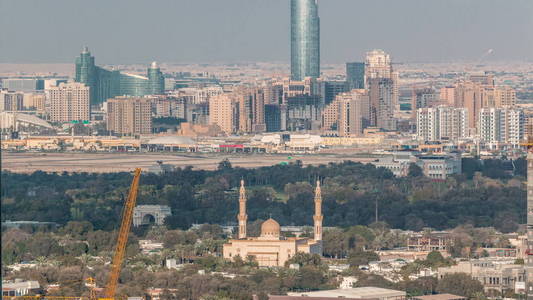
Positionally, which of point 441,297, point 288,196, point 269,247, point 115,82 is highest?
point 115,82

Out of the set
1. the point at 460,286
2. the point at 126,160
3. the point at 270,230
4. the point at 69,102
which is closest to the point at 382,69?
the point at 69,102

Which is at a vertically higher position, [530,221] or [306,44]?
[306,44]

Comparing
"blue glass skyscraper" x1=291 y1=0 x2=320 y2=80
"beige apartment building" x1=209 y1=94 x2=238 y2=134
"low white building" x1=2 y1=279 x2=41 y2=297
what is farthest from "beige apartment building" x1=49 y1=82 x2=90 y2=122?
"low white building" x1=2 y1=279 x2=41 y2=297

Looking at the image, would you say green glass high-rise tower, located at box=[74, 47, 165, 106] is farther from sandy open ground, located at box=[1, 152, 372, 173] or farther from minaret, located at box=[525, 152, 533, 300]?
minaret, located at box=[525, 152, 533, 300]

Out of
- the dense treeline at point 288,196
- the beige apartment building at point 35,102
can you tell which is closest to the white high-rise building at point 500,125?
the dense treeline at point 288,196

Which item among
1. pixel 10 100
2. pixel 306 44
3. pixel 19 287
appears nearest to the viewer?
pixel 19 287

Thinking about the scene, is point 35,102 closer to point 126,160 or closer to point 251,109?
point 251,109

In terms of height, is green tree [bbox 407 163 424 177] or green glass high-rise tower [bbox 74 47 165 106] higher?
green glass high-rise tower [bbox 74 47 165 106]
